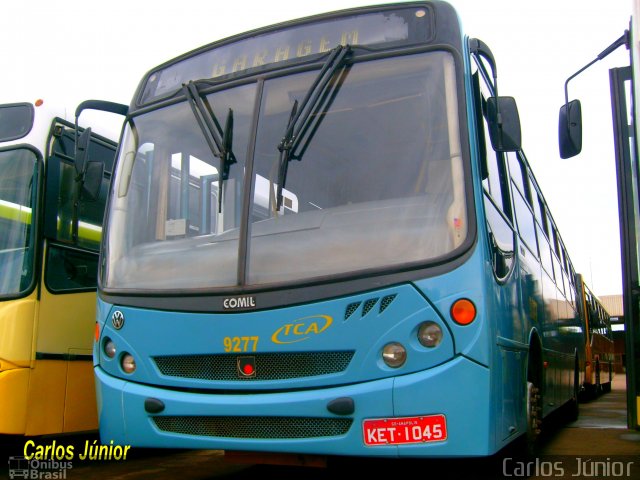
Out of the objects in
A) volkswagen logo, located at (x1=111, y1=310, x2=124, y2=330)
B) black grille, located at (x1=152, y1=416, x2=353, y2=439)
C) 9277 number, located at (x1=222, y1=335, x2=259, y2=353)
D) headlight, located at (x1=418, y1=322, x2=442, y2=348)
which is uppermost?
volkswagen logo, located at (x1=111, y1=310, x2=124, y2=330)

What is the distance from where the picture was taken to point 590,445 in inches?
313

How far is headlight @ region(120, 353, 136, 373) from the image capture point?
470 centimetres

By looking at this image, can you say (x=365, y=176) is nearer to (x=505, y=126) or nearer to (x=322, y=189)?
(x=322, y=189)

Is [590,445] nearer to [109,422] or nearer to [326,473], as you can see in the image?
[326,473]

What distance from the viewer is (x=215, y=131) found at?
16.3 feet

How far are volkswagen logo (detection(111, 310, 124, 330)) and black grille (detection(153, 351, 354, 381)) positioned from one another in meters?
0.41

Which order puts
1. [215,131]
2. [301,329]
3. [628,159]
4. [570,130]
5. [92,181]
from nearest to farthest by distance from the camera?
[301,329] → [215,131] → [570,130] → [628,159] → [92,181]

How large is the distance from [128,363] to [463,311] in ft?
7.24

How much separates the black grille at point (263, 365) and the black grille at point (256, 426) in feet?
0.80

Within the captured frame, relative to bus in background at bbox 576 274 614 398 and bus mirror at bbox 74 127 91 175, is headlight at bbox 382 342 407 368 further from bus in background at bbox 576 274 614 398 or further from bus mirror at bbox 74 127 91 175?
bus in background at bbox 576 274 614 398

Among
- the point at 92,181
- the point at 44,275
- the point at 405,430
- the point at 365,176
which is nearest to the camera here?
the point at 405,430

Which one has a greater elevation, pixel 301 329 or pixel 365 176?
pixel 365 176

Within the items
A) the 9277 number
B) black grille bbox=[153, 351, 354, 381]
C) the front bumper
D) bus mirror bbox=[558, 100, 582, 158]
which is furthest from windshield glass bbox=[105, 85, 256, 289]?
bus mirror bbox=[558, 100, 582, 158]

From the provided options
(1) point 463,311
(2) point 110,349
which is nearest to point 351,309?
(1) point 463,311
